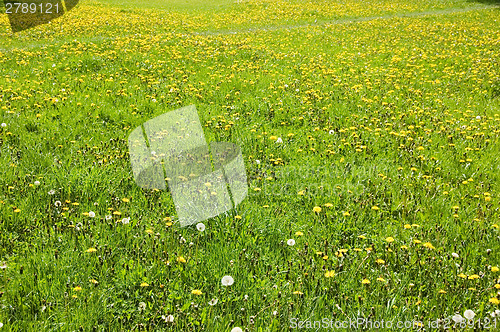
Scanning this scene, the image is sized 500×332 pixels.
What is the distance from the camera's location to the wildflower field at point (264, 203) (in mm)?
2797

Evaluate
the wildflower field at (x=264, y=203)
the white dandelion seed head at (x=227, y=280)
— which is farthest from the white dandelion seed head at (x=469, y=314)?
the white dandelion seed head at (x=227, y=280)

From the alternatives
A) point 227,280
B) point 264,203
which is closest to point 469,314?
point 227,280

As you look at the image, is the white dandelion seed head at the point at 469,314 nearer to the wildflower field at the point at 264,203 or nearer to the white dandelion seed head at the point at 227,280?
the wildflower field at the point at 264,203

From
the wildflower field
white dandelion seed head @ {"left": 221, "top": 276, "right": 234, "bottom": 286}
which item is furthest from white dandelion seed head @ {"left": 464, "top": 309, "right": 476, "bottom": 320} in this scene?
white dandelion seed head @ {"left": 221, "top": 276, "right": 234, "bottom": 286}

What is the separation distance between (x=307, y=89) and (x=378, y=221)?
16.1 ft

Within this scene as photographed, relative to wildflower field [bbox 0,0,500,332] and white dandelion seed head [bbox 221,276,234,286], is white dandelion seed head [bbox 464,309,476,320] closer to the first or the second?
wildflower field [bbox 0,0,500,332]

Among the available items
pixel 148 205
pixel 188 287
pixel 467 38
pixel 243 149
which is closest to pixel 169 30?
pixel 467 38

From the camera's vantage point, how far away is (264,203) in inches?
168

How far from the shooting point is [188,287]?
298 cm

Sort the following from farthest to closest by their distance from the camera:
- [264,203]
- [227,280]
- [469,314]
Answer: [264,203], [227,280], [469,314]

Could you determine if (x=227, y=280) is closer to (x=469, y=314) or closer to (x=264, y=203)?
(x=264, y=203)

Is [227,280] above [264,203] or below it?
above

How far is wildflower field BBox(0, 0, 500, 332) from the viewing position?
2.80 m

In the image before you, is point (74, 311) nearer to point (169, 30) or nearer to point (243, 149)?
point (243, 149)
